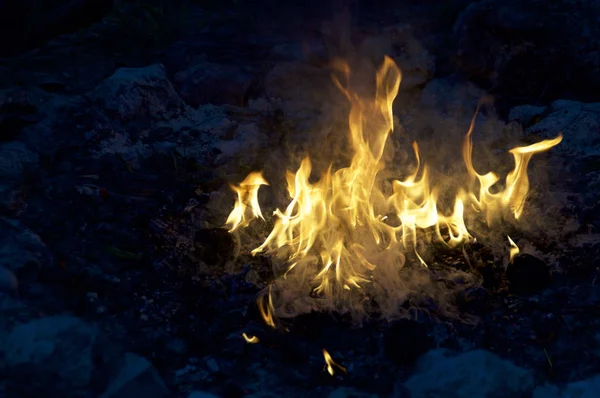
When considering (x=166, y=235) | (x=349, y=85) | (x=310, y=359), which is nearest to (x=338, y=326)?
(x=310, y=359)

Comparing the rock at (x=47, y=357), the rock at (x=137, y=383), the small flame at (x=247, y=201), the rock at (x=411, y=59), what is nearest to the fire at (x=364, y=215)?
the small flame at (x=247, y=201)

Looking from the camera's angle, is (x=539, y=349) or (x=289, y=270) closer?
(x=539, y=349)

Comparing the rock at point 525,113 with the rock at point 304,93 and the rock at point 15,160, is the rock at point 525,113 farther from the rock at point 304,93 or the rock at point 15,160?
the rock at point 15,160

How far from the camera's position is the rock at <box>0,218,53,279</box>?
306cm

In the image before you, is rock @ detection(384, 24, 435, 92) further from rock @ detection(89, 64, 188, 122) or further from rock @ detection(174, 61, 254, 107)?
rock @ detection(89, 64, 188, 122)

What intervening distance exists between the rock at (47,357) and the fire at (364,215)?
0.81 meters

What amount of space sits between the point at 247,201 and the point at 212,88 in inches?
44.2

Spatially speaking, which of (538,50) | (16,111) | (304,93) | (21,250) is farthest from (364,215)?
(16,111)

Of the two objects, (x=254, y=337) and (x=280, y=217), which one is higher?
(x=280, y=217)

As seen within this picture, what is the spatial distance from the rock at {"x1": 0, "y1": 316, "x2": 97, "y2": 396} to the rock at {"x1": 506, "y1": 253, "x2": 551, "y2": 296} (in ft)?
6.43

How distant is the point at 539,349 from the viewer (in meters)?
2.79

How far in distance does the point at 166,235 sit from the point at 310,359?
107 centimetres

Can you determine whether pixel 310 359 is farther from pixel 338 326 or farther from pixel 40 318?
pixel 40 318

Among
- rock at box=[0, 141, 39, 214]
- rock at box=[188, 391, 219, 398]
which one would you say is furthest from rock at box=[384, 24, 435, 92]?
rock at box=[188, 391, 219, 398]
